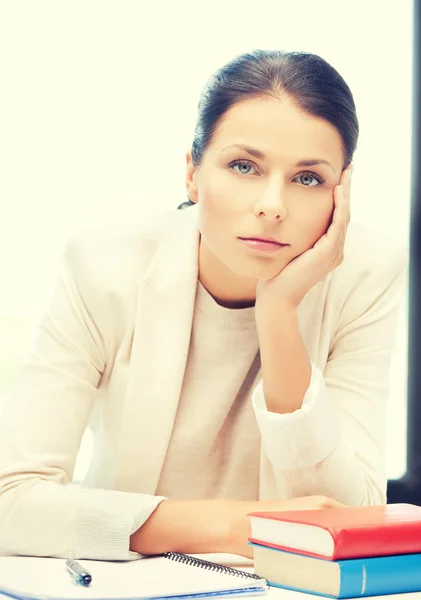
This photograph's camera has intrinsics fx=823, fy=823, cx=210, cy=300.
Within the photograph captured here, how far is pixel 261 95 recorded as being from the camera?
148 centimetres

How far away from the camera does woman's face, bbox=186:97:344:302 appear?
1432mm

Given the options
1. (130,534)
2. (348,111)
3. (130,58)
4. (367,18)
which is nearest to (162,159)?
(130,58)

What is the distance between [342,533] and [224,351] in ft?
2.44

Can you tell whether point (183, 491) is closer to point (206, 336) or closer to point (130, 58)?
point (206, 336)

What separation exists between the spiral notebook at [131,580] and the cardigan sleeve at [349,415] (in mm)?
307

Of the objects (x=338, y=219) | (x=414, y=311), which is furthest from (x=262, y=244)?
(x=414, y=311)

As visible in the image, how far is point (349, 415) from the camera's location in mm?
1604

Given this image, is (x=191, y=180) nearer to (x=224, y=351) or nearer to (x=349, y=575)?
(x=224, y=351)

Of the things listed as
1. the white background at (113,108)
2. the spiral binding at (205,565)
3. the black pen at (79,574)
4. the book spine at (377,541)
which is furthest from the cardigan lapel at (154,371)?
the white background at (113,108)

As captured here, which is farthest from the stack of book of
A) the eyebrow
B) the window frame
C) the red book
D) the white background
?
the window frame

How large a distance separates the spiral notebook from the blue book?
4 cm

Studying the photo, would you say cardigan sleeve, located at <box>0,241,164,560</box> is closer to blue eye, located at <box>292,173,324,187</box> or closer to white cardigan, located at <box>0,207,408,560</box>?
white cardigan, located at <box>0,207,408,560</box>

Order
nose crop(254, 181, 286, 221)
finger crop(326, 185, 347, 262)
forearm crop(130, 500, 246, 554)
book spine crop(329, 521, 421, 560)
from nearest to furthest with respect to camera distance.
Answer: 1. book spine crop(329, 521, 421, 560)
2. forearm crop(130, 500, 246, 554)
3. nose crop(254, 181, 286, 221)
4. finger crop(326, 185, 347, 262)

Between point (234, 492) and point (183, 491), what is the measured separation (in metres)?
0.11
